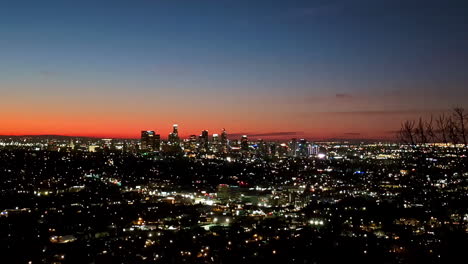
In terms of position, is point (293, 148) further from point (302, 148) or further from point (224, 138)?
point (224, 138)

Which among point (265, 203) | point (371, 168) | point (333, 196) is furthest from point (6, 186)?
point (371, 168)

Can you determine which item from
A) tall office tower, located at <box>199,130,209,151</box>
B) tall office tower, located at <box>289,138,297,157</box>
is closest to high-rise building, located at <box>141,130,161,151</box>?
tall office tower, located at <box>199,130,209,151</box>

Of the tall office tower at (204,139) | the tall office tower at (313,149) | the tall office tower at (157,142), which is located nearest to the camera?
the tall office tower at (157,142)

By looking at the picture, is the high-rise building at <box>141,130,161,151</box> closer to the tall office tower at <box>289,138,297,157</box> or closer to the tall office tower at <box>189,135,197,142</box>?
the tall office tower at <box>189,135,197,142</box>

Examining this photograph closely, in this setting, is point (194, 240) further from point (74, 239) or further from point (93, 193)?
point (93, 193)

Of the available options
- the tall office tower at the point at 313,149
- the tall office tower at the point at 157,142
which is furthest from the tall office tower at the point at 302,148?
the tall office tower at the point at 157,142

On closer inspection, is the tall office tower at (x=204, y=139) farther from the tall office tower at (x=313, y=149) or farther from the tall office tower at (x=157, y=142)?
the tall office tower at (x=313, y=149)

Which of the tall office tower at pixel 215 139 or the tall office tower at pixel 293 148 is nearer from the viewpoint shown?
the tall office tower at pixel 293 148

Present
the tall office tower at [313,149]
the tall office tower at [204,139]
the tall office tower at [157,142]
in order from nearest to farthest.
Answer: the tall office tower at [157,142], the tall office tower at [313,149], the tall office tower at [204,139]
